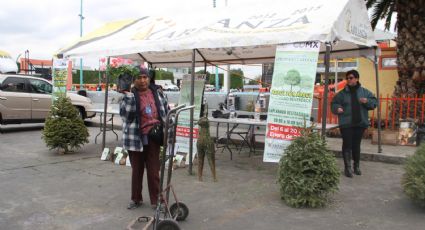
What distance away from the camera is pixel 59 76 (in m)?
9.75

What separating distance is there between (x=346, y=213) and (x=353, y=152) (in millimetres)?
2096

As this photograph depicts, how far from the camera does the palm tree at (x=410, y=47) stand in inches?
385

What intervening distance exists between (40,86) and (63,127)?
227 inches

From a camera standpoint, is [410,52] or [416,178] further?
[410,52]

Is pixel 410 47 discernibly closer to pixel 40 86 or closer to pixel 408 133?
pixel 408 133

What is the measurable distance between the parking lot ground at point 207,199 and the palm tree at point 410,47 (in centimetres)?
316

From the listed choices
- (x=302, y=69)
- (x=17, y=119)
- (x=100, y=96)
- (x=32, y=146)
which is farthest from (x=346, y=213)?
(x=100, y=96)

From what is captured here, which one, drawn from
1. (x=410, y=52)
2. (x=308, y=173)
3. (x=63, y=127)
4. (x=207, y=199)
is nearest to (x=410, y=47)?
(x=410, y=52)

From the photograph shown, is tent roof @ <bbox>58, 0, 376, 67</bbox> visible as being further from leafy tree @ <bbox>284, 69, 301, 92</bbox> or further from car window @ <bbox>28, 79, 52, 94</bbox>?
car window @ <bbox>28, 79, 52, 94</bbox>

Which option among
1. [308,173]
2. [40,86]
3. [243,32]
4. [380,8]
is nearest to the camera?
[308,173]

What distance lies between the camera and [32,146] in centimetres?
1016

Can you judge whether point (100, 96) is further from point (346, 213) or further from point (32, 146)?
point (346, 213)

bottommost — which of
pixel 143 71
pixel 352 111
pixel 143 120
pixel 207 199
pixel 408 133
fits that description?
pixel 207 199

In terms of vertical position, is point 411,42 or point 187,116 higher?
point 411,42
